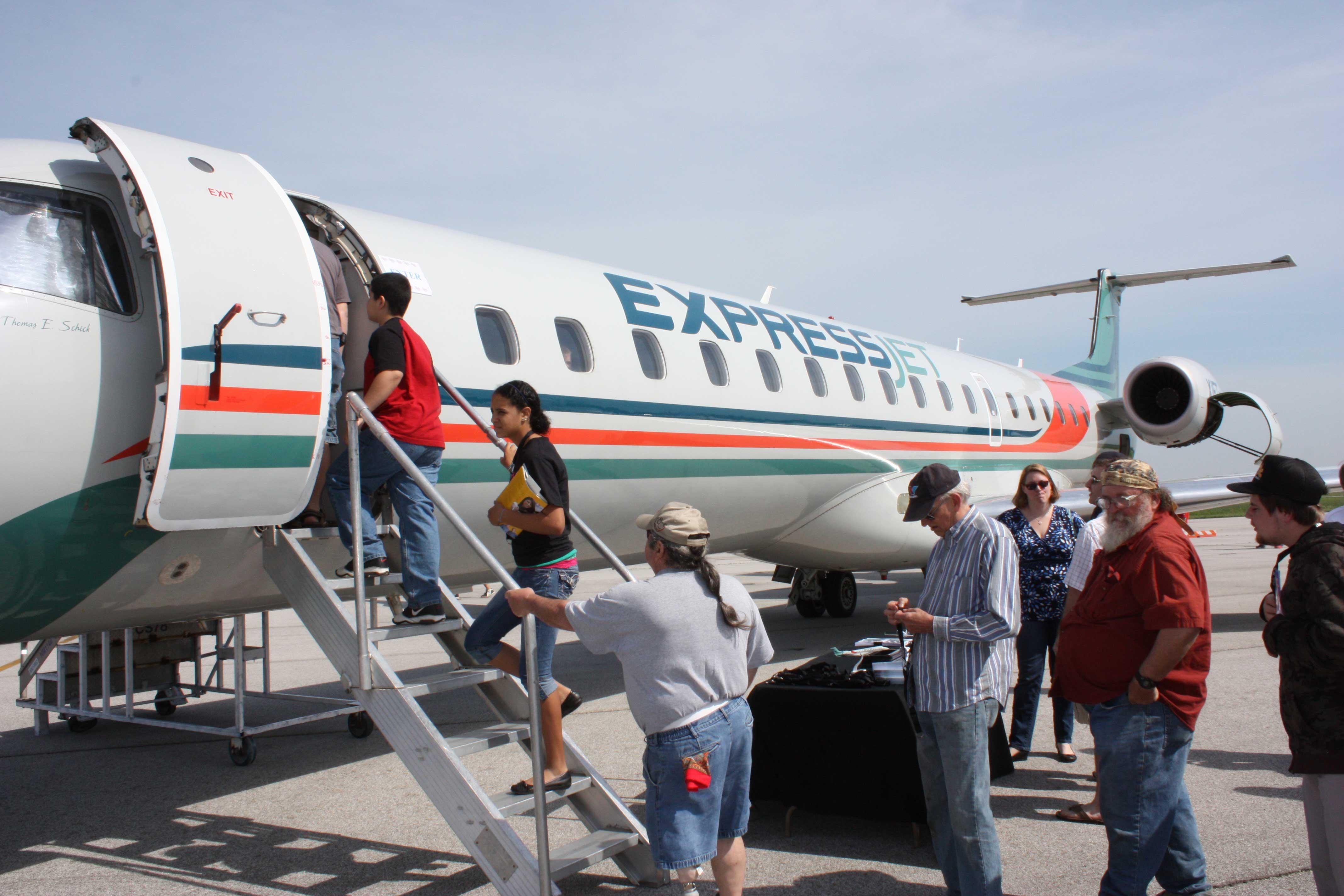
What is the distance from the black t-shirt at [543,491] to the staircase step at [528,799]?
102 centimetres

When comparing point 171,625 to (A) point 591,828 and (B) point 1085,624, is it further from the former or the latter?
(B) point 1085,624

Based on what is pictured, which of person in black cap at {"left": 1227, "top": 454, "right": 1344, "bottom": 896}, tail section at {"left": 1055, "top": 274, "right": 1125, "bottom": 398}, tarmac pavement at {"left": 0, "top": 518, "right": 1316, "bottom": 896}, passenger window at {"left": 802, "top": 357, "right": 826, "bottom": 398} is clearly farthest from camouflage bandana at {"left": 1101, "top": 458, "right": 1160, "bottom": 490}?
tail section at {"left": 1055, "top": 274, "right": 1125, "bottom": 398}

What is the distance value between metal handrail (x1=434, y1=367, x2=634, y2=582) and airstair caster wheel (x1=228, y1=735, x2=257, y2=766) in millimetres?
3074

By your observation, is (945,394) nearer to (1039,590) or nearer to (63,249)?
(1039,590)

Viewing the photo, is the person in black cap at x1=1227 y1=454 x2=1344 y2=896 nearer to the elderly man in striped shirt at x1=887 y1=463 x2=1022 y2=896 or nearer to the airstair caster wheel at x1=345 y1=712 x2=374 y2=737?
the elderly man in striped shirt at x1=887 y1=463 x2=1022 y2=896

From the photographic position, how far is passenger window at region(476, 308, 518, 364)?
21.6 feet

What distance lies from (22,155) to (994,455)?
477 inches

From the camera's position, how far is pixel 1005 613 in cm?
382

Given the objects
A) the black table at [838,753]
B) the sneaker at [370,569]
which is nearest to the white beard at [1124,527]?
the black table at [838,753]

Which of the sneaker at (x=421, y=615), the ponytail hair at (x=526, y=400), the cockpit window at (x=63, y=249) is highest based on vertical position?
the cockpit window at (x=63, y=249)

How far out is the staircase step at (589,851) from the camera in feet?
13.4

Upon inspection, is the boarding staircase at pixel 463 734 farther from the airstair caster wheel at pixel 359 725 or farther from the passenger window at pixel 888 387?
the passenger window at pixel 888 387

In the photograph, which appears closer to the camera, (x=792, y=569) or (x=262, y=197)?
(x=262, y=197)

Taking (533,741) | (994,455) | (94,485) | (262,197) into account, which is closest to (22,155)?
(262,197)
